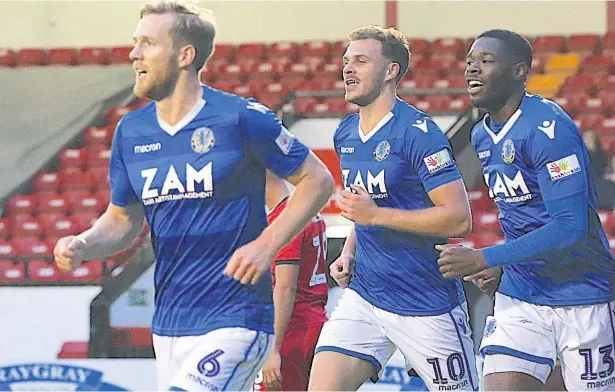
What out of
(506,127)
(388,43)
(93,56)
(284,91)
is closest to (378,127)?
(388,43)

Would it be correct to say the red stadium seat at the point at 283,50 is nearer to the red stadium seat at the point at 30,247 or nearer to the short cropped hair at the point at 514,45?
the red stadium seat at the point at 30,247

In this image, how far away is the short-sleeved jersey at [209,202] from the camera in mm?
3934

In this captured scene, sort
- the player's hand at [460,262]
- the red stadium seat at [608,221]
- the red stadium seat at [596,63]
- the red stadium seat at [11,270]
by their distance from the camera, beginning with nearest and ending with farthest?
the player's hand at [460,262] < the red stadium seat at [608,221] < the red stadium seat at [11,270] < the red stadium seat at [596,63]

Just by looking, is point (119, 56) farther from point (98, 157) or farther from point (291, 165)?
point (291, 165)

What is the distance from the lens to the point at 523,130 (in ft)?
16.0

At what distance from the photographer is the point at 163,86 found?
403 cm

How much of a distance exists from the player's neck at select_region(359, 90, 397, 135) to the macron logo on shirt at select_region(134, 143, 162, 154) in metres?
1.40

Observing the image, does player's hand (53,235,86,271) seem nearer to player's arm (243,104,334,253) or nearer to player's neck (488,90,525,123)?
player's arm (243,104,334,253)

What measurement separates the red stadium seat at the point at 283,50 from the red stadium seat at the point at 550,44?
10.0ft

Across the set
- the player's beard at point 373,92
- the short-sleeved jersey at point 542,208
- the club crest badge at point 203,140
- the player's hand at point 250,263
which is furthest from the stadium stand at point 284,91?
the player's hand at point 250,263

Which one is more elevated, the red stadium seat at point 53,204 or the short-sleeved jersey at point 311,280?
the short-sleeved jersey at point 311,280

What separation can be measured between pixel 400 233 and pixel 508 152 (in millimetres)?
569

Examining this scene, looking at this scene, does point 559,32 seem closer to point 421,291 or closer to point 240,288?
point 421,291

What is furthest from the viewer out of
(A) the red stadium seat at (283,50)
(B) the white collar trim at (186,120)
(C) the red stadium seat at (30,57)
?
(C) the red stadium seat at (30,57)
